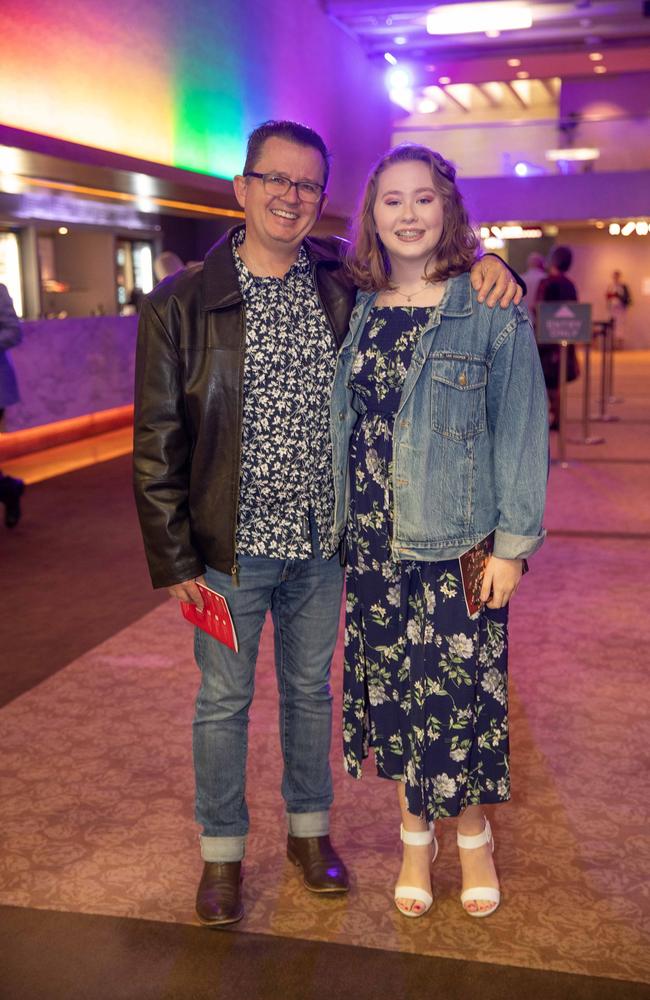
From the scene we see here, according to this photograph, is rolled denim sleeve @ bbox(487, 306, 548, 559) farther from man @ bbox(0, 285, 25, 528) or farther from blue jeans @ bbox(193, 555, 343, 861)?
man @ bbox(0, 285, 25, 528)

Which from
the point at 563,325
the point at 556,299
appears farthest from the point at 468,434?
the point at 556,299

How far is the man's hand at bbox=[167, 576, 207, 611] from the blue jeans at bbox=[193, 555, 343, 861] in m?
0.04

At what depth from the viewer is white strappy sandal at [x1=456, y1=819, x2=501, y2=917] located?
2.31m

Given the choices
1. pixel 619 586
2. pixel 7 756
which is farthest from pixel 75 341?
pixel 7 756

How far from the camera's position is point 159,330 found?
7.02 ft

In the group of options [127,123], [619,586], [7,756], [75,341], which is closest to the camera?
[7,756]

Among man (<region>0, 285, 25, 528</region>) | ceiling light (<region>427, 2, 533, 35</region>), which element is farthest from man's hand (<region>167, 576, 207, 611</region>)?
ceiling light (<region>427, 2, 533, 35</region>)

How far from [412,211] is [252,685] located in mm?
1089

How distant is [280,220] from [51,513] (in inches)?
198

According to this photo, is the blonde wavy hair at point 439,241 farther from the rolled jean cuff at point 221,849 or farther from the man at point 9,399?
the man at point 9,399

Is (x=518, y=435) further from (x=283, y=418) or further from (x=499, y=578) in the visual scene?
(x=283, y=418)

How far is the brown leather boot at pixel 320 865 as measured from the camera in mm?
2396

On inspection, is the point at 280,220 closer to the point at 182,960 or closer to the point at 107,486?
the point at 182,960

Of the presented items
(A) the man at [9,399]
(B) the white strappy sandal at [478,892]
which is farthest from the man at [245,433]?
(A) the man at [9,399]
